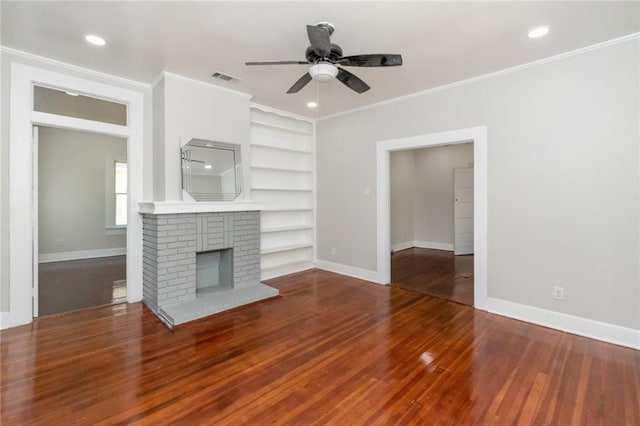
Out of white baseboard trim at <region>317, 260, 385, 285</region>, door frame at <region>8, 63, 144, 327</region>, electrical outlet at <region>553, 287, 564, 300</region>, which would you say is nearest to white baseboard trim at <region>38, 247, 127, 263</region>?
door frame at <region>8, 63, 144, 327</region>

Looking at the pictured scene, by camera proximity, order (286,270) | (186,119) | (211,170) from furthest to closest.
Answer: (286,270), (211,170), (186,119)

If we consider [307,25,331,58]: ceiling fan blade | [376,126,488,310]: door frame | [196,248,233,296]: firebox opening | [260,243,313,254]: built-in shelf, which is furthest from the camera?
[260,243,313,254]: built-in shelf

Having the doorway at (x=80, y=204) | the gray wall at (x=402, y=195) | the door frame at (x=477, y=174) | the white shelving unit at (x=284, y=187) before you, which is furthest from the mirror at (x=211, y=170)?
the gray wall at (x=402, y=195)

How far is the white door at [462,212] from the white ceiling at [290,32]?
3.90 metres

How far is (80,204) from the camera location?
635 cm

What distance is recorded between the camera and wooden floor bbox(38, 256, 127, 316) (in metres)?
3.66

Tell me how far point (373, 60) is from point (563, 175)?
2.27 m

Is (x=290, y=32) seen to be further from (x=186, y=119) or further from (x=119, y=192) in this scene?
(x=119, y=192)

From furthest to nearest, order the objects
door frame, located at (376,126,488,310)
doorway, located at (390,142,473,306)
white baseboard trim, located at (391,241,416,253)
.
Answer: white baseboard trim, located at (391,241,416,253), doorway, located at (390,142,473,306), door frame, located at (376,126,488,310)

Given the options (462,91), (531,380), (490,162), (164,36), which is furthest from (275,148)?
(531,380)

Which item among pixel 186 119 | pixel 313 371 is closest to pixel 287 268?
pixel 186 119

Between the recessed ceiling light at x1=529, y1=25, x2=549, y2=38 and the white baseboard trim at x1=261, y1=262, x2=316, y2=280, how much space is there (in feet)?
14.1

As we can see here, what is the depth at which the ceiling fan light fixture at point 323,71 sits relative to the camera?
249 cm

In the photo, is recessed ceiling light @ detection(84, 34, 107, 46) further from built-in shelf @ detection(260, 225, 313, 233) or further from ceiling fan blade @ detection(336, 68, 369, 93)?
built-in shelf @ detection(260, 225, 313, 233)
